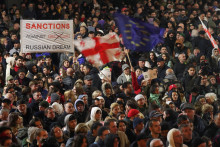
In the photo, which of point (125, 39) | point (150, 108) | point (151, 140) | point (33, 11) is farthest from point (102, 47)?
point (33, 11)

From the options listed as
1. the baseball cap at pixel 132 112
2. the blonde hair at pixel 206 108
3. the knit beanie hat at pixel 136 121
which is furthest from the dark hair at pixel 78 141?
the blonde hair at pixel 206 108

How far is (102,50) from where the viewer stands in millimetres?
13867

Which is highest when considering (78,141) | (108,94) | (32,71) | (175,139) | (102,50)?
→ (102,50)

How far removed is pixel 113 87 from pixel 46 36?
9.84ft

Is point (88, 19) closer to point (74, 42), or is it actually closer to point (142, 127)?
point (74, 42)

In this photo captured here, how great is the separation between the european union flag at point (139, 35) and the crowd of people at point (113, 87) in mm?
410

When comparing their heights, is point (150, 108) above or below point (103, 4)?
below

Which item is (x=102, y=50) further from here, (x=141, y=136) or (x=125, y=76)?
(x=141, y=136)

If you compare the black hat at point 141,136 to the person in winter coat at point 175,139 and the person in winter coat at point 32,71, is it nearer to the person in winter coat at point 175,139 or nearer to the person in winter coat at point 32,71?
the person in winter coat at point 175,139

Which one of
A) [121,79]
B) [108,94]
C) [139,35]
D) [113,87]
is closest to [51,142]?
[108,94]

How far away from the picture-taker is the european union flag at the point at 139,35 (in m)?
12.5

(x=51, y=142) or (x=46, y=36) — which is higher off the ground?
(x=46, y=36)

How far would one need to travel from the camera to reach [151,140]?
28.9 ft

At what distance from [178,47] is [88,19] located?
407 centimetres
